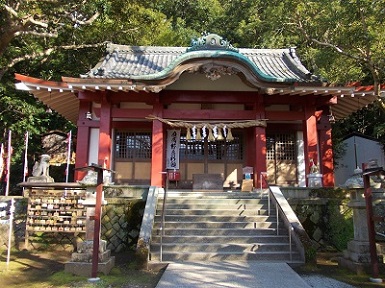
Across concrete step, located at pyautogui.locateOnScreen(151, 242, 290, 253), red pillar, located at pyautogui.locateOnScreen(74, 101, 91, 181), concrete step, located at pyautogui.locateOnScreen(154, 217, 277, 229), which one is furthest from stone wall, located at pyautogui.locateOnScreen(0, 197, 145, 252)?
red pillar, located at pyautogui.locateOnScreen(74, 101, 91, 181)

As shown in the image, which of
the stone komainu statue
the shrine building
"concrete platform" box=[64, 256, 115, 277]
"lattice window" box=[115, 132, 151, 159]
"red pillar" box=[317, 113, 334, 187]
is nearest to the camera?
"concrete platform" box=[64, 256, 115, 277]

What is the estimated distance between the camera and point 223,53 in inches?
403

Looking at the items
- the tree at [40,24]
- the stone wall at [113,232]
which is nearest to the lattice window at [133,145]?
the stone wall at [113,232]

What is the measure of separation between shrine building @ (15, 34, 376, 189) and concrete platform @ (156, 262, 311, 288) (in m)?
4.39

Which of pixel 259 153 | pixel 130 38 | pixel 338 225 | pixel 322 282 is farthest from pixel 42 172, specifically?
pixel 130 38

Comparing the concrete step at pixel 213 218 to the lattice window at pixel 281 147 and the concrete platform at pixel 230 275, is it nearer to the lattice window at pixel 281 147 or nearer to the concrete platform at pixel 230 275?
the concrete platform at pixel 230 275

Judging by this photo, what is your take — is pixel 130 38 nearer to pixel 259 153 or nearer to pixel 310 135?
pixel 259 153

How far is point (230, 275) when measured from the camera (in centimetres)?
597

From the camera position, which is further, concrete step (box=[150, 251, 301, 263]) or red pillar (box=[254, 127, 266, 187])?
red pillar (box=[254, 127, 266, 187])

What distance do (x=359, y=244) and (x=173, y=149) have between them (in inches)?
294

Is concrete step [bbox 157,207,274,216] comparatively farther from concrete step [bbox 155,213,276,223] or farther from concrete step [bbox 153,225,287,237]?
concrete step [bbox 153,225,287,237]

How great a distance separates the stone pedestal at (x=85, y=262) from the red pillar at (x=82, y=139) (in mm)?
5418

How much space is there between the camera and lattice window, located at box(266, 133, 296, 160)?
12770 mm

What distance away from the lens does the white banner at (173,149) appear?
41.0 ft
